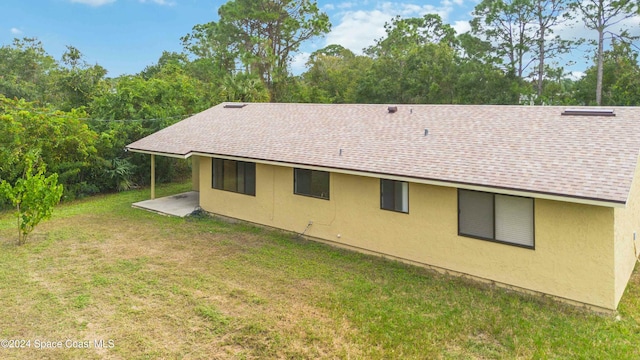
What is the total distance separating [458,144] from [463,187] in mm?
1873

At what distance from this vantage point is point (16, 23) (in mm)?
51625

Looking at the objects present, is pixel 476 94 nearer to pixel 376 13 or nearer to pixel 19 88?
pixel 376 13

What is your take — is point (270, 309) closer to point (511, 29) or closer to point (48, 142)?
point (48, 142)

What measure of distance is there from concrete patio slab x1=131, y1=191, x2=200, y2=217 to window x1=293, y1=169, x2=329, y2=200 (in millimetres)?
4799

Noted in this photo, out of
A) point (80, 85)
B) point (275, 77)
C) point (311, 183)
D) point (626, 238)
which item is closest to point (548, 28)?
point (275, 77)

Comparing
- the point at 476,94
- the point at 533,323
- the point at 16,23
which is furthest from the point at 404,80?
the point at 16,23

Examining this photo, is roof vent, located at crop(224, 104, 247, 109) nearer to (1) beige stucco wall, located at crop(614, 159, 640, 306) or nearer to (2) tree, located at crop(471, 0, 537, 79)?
(1) beige stucco wall, located at crop(614, 159, 640, 306)

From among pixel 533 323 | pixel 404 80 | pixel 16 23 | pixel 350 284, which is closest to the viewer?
pixel 533 323

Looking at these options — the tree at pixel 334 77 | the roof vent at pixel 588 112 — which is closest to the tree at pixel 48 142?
the roof vent at pixel 588 112

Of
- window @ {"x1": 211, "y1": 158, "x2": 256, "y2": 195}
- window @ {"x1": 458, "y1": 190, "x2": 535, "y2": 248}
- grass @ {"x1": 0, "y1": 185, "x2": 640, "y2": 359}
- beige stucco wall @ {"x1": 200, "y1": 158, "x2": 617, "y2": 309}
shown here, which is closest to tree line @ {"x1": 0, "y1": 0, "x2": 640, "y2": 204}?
window @ {"x1": 211, "y1": 158, "x2": 256, "y2": 195}

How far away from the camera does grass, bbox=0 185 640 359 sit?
19.2 feet

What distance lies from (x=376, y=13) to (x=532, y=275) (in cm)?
4422

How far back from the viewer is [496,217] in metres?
7.87

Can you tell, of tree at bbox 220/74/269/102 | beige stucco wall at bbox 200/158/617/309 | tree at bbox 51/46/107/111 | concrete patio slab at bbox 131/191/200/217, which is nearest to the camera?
beige stucco wall at bbox 200/158/617/309
